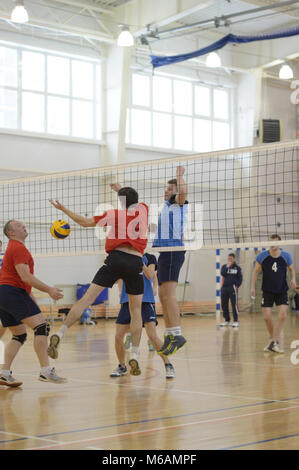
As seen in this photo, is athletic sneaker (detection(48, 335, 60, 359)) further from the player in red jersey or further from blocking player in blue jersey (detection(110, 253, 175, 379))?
blocking player in blue jersey (detection(110, 253, 175, 379))

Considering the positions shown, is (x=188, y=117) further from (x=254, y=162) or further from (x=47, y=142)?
(x=47, y=142)

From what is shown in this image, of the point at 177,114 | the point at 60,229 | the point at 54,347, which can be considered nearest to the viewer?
the point at 54,347

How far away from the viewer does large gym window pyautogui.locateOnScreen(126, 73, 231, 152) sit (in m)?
20.7

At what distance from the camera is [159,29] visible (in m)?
19.9

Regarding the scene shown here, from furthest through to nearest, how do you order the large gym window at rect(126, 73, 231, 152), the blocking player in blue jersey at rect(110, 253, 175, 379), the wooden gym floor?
the large gym window at rect(126, 73, 231, 152), the blocking player in blue jersey at rect(110, 253, 175, 379), the wooden gym floor

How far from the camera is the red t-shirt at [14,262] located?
21.1ft

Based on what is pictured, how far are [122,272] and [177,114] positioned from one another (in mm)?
15634

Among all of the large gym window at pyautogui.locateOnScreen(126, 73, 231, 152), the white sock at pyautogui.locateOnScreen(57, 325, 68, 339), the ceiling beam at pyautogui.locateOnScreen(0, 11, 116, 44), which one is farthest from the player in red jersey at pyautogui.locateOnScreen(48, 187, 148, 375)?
the large gym window at pyautogui.locateOnScreen(126, 73, 231, 152)

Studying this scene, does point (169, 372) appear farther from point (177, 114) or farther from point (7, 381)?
point (177, 114)

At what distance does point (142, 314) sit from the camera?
7570mm

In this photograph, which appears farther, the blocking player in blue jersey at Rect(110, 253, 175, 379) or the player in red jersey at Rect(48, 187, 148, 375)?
the blocking player in blue jersey at Rect(110, 253, 175, 379)

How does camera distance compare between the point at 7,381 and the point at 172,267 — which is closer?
the point at 7,381

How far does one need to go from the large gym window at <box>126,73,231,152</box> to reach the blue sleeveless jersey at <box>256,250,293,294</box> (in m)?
10.8

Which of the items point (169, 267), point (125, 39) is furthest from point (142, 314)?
point (125, 39)
